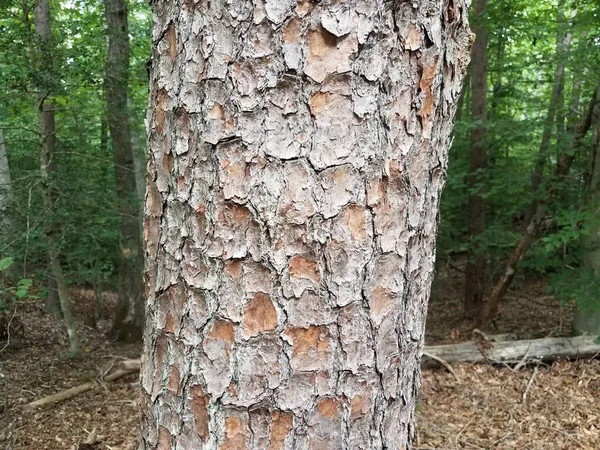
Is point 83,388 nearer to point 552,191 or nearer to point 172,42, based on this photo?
point 172,42

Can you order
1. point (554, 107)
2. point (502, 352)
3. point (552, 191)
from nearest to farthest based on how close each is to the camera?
point (502, 352) < point (552, 191) < point (554, 107)

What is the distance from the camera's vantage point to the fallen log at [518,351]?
18.8 ft

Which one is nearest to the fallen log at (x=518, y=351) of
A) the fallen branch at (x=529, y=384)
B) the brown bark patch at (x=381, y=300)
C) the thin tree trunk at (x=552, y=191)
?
the fallen branch at (x=529, y=384)

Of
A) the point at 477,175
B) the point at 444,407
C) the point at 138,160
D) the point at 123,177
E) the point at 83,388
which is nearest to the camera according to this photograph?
the point at 444,407

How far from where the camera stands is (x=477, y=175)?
8578 mm

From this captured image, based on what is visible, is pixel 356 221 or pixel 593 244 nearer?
pixel 356 221

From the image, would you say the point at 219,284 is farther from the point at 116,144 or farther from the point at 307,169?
the point at 116,144

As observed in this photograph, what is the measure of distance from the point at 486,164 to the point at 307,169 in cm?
848

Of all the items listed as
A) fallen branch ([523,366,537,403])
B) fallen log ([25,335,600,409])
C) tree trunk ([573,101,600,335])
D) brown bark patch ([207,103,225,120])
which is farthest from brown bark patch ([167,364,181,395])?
tree trunk ([573,101,600,335])

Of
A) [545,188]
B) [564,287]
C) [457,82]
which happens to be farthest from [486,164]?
[457,82]

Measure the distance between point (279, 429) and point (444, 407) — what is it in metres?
4.22

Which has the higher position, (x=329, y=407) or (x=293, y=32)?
(x=293, y=32)

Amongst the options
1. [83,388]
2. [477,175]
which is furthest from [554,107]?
[83,388]

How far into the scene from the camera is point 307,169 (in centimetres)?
104
